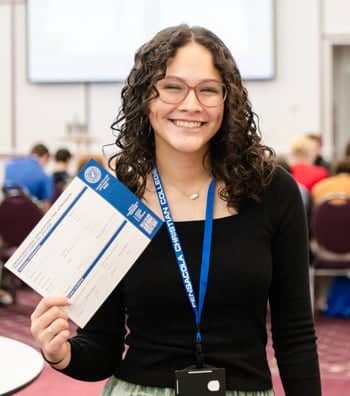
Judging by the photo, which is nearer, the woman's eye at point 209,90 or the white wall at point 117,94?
the woman's eye at point 209,90

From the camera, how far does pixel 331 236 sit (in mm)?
6031

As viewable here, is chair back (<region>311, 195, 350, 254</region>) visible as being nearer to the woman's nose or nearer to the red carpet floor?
the red carpet floor

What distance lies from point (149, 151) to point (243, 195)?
24cm

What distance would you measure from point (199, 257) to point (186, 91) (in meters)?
0.33

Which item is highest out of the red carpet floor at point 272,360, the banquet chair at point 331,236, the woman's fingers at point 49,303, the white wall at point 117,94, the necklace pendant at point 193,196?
the white wall at point 117,94

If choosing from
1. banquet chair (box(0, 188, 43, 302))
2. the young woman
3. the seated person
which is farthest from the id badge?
banquet chair (box(0, 188, 43, 302))

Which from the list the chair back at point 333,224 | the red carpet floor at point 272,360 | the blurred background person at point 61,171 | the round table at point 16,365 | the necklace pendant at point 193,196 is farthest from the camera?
the blurred background person at point 61,171

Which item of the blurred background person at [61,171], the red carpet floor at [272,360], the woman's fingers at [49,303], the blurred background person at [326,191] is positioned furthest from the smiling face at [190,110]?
the blurred background person at [61,171]

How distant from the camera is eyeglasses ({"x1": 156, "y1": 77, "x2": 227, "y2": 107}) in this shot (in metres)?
1.56

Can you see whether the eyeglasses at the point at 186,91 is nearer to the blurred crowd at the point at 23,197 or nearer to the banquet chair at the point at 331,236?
the blurred crowd at the point at 23,197

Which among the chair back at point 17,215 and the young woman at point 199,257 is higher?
the young woman at point 199,257

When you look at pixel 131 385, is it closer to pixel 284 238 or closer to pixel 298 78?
pixel 284 238

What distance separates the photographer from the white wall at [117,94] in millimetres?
11789

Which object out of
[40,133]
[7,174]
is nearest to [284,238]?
[7,174]
